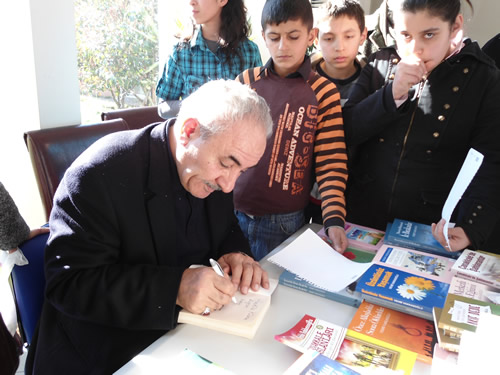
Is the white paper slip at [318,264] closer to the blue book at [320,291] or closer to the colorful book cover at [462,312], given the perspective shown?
the blue book at [320,291]

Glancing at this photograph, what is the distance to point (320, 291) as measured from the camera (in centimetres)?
107

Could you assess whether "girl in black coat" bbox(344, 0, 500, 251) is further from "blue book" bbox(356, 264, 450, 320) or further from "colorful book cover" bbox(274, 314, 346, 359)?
"colorful book cover" bbox(274, 314, 346, 359)

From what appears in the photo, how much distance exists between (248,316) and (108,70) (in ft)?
8.25

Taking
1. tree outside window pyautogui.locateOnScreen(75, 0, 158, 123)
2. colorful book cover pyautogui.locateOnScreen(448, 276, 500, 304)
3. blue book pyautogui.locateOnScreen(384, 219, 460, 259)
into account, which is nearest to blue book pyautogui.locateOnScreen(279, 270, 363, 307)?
colorful book cover pyautogui.locateOnScreen(448, 276, 500, 304)

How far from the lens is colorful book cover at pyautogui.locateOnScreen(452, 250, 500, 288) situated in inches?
42.9

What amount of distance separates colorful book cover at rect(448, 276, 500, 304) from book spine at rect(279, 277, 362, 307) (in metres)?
0.24

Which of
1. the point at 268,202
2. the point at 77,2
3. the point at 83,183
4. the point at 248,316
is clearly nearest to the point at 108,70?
the point at 77,2

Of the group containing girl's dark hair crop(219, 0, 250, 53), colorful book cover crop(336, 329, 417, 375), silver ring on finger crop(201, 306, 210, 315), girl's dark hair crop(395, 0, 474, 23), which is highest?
girl's dark hair crop(219, 0, 250, 53)

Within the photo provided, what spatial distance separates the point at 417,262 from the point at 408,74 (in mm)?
569

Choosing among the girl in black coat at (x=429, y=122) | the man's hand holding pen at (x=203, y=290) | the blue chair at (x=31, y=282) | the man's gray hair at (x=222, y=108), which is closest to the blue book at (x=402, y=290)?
the girl in black coat at (x=429, y=122)

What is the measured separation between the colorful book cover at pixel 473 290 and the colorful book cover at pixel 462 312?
35mm

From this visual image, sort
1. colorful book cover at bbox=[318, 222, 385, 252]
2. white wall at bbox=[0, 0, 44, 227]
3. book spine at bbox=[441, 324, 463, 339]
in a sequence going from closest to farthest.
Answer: book spine at bbox=[441, 324, 463, 339] → colorful book cover at bbox=[318, 222, 385, 252] → white wall at bbox=[0, 0, 44, 227]

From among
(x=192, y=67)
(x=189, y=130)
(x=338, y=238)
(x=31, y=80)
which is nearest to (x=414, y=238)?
(x=338, y=238)

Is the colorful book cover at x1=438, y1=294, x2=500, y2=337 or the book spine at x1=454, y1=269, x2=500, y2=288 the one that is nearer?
the colorful book cover at x1=438, y1=294, x2=500, y2=337
